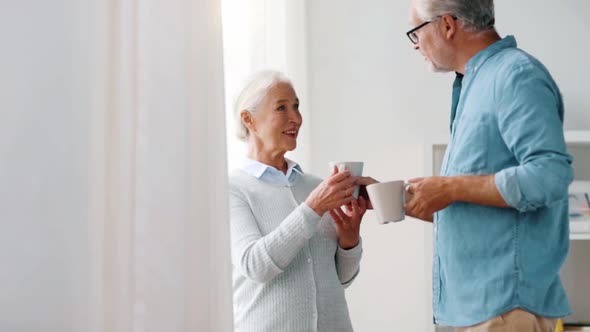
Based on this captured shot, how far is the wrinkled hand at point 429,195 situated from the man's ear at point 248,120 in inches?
25.0

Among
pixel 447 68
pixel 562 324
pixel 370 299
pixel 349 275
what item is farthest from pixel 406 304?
pixel 447 68

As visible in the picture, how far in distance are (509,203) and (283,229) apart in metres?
0.55

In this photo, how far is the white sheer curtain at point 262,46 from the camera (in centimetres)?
234

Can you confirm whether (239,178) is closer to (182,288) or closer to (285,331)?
(285,331)

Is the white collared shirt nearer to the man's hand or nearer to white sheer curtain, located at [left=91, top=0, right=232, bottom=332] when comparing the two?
the man's hand

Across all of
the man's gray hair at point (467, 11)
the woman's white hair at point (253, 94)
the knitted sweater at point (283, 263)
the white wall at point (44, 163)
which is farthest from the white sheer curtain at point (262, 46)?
the white wall at point (44, 163)

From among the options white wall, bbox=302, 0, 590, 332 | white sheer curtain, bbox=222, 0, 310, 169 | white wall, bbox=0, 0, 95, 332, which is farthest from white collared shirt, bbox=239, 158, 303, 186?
white wall, bbox=302, 0, 590, 332

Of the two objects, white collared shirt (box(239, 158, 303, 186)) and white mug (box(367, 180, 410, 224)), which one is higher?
white collared shirt (box(239, 158, 303, 186))

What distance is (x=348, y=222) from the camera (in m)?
1.80

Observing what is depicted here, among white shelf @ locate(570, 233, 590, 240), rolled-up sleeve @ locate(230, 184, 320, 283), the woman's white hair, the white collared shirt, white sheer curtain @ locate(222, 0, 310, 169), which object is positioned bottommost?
white shelf @ locate(570, 233, 590, 240)

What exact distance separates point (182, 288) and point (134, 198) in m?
0.15

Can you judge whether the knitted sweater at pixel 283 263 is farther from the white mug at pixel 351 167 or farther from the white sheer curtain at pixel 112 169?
the white sheer curtain at pixel 112 169

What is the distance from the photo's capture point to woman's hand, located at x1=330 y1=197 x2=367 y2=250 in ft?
5.86

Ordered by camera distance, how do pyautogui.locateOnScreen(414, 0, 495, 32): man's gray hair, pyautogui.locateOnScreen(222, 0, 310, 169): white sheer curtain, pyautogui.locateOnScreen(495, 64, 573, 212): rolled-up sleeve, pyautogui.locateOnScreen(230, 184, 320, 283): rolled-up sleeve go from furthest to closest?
1. pyautogui.locateOnScreen(222, 0, 310, 169): white sheer curtain
2. pyautogui.locateOnScreen(230, 184, 320, 283): rolled-up sleeve
3. pyautogui.locateOnScreen(414, 0, 495, 32): man's gray hair
4. pyautogui.locateOnScreen(495, 64, 573, 212): rolled-up sleeve
